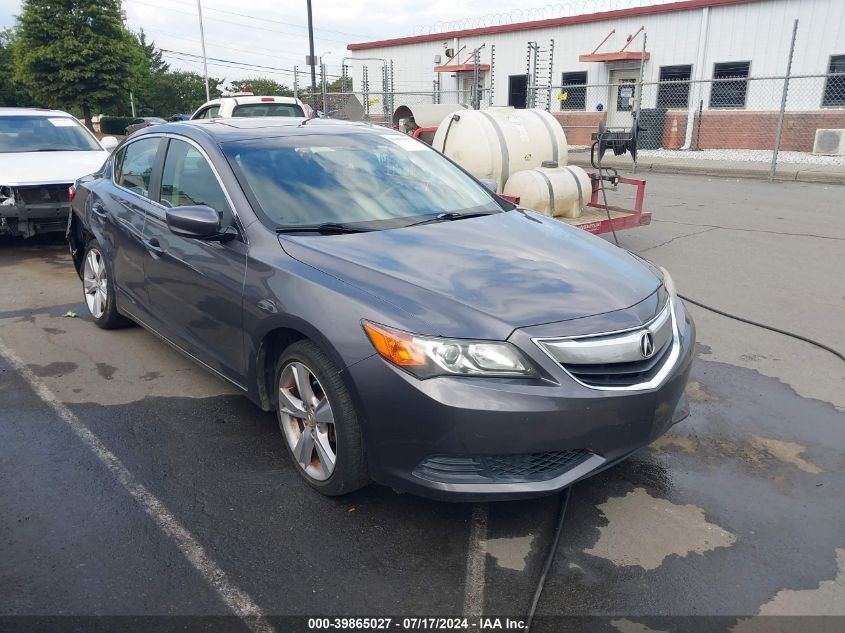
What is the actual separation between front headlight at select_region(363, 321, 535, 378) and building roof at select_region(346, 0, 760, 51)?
76.5 ft

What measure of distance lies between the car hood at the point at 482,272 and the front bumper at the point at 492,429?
0.76 feet

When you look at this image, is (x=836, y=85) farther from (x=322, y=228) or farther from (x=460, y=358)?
(x=460, y=358)

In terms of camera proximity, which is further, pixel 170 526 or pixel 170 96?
pixel 170 96

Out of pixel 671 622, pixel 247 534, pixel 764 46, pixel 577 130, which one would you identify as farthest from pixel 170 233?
pixel 577 130

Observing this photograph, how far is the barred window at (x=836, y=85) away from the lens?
67.2ft

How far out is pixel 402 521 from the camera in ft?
10.2

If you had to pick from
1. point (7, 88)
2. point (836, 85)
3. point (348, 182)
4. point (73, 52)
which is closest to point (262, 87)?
point (7, 88)

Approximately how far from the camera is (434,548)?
2934 mm

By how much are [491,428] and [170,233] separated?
247 centimetres

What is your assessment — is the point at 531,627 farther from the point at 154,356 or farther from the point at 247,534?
the point at 154,356

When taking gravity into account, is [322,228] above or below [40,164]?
above

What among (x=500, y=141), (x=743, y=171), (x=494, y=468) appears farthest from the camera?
(x=743, y=171)

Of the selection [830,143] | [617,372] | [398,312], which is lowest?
[830,143]

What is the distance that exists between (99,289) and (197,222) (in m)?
2.54
